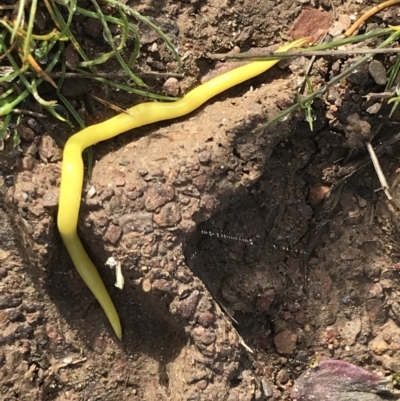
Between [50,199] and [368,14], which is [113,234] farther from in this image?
[368,14]

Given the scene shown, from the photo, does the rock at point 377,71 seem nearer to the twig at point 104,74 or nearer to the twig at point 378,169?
the twig at point 378,169

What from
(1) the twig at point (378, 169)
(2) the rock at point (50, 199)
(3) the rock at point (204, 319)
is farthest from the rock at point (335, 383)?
(2) the rock at point (50, 199)

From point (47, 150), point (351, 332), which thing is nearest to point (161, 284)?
point (47, 150)

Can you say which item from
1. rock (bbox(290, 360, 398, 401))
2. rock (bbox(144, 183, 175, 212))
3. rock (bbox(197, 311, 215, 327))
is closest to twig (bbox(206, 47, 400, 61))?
rock (bbox(144, 183, 175, 212))

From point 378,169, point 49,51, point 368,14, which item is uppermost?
point 49,51

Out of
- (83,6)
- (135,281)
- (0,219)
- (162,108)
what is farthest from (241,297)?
(83,6)

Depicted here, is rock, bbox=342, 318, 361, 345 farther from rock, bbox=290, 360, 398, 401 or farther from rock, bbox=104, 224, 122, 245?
rock, bbox=104, 224, 122, 245
